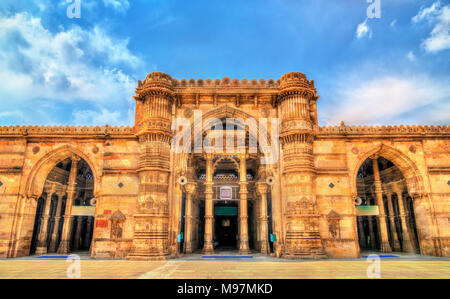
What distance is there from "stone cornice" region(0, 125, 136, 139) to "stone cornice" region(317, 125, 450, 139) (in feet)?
47.5

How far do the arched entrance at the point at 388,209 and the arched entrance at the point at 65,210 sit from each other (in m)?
21.3

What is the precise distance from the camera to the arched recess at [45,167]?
1914 centimetres

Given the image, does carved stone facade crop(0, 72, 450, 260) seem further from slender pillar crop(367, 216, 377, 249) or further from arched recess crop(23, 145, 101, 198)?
slender pillar crop(367, 216, 377, 249)

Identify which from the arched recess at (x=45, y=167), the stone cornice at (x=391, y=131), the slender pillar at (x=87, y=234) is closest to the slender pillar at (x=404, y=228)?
the stone cornice at (x=391, y=131)

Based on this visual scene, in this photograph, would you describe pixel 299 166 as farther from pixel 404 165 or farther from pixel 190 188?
pixel 190 188

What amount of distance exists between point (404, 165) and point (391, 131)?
267cm

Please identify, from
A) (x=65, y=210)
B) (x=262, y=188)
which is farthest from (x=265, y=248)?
(x=65, y=210)

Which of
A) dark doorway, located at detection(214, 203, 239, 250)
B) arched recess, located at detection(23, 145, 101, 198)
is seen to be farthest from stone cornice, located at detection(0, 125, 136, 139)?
dark doorway, located at detection(214, 203, 239, 250)

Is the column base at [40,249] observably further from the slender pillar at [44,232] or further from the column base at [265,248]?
the column base at [265,248]

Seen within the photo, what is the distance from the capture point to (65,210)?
834 inches
